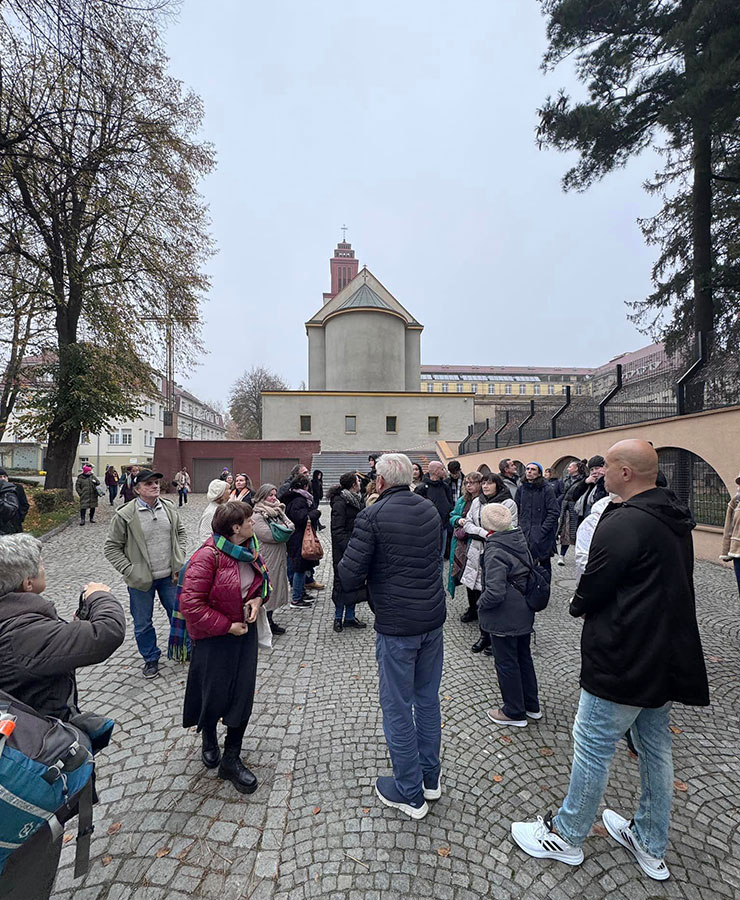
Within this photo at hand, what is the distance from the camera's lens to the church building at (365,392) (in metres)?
35.5

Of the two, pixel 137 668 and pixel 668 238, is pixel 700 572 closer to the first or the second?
pixel 137 668

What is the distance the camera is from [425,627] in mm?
2623

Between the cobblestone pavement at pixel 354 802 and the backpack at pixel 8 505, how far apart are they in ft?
7.83

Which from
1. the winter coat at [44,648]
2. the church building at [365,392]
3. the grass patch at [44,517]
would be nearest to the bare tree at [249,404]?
the church building at [365,392]

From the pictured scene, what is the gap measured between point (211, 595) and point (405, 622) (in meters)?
1.25

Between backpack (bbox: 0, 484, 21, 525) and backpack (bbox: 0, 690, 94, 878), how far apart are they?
15.6 ft

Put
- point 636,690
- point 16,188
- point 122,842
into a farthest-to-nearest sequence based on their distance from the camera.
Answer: point 16,188 < point 122,842 < point 636,690

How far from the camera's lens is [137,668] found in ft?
15.1

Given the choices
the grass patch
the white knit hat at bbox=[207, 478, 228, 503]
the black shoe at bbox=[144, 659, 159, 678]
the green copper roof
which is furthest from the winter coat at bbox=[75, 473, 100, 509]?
the green copper roof

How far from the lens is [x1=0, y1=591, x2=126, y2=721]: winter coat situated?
5.89 feet

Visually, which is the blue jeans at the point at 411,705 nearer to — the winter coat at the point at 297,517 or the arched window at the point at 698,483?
the winter coat at the point at 297,517

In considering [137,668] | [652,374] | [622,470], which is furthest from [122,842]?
[652,374]

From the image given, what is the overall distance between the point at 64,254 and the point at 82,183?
6.59m

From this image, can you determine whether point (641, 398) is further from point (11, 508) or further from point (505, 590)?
point (11, 508)
